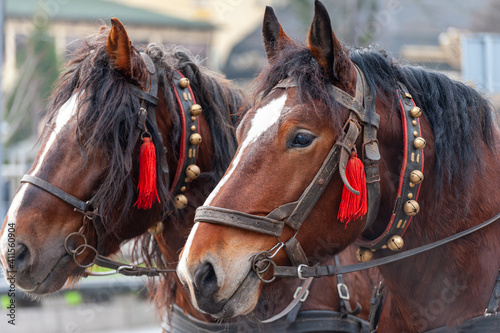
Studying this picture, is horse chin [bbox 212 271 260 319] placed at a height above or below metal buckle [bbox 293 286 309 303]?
above

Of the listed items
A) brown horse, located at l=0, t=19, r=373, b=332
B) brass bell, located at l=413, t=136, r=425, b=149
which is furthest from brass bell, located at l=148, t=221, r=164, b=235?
brass bell, located at l=413, t=136, r=425, b=149

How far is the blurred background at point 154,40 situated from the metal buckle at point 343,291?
111 cm

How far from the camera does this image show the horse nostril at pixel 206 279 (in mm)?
1811

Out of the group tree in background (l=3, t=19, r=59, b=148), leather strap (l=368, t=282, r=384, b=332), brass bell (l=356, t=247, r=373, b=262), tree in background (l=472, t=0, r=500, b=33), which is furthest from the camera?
tree in background (l=472, t=0, r=500, b=33)

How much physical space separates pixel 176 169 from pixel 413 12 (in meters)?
19.5

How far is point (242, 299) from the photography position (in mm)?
1863

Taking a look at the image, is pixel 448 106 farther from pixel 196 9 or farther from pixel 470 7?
pixel 196 9

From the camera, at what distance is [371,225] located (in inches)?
85.7

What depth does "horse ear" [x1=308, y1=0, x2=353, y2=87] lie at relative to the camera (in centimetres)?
198

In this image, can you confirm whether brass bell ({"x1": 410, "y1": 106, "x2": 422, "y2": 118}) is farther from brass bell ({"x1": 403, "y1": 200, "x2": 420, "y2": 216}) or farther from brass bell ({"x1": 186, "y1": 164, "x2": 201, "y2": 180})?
brass bell ({"x1": 186, "y1": 164, "x2": 201, "y2": 180})

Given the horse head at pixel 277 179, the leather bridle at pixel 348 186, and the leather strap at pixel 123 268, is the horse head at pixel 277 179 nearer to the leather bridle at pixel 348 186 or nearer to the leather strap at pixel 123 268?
the leather bridle at pixel 348 186

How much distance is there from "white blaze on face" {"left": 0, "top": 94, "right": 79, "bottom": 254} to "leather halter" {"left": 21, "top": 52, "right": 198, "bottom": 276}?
0.06 meters

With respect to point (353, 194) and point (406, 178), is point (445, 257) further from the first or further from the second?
point (353, 194)

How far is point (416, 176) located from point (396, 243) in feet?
0.86
